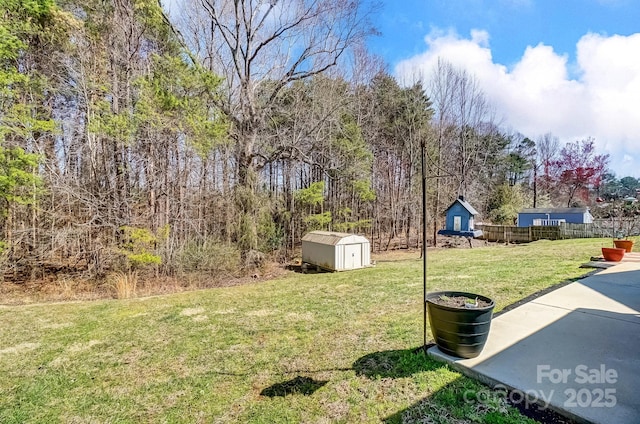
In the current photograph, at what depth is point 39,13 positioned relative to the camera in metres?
7.25

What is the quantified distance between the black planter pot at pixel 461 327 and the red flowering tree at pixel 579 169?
1198 inches

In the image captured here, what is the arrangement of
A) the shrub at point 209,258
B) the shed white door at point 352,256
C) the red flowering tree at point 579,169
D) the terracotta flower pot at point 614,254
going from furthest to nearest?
1. the red flowering tree at point 579,169
2. the shed white door at point 352,256
3. the shrub at point 209,258
4. the terracotta flower pot at point 614,254

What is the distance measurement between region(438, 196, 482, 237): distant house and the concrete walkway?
12.9 meters

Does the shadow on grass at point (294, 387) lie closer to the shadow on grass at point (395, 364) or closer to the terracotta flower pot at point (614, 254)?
the shadow on grass at point (395, 364)

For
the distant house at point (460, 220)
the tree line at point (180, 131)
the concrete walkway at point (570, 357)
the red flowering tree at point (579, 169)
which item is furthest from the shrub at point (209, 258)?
the red flowering tree at point (579, 169)

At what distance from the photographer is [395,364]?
2715 millimetres

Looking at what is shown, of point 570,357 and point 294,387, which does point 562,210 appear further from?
point 294,387

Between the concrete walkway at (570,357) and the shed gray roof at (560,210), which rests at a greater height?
the shed gray roof at (560,210)

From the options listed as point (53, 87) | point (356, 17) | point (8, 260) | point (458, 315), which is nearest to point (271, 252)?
point (8, 260)

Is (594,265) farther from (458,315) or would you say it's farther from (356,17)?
(356,17)

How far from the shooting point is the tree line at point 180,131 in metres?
7.26

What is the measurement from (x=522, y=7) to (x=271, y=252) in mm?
10504

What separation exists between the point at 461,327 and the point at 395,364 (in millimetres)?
704

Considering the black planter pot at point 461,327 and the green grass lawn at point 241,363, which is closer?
the green grass lawn at point 241,363
